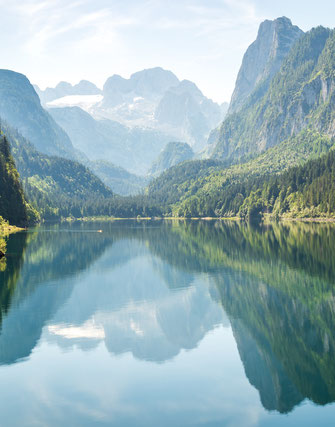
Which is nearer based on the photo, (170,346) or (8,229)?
(170,346)

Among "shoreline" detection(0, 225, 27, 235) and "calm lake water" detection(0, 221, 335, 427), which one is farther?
"shoreline" detection(0, 225, 27, 235)

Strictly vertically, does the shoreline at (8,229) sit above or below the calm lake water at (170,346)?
above

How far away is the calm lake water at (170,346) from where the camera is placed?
32469 millimetres

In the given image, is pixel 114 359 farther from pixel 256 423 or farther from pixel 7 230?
pixel 7 230

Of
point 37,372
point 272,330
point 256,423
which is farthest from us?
point 272,330

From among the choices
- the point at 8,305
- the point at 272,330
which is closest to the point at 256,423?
the point at 272,330

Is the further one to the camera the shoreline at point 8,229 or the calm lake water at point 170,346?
the shoreline at point 8,229

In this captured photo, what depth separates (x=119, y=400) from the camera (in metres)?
34.2

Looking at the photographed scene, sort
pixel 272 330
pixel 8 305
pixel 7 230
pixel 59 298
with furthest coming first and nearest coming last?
pixel 7 230
pixel 59 298
pixel 8 305
pixel 272 330

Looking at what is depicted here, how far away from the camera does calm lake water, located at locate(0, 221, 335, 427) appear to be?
32.5m

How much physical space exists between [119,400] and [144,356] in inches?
439

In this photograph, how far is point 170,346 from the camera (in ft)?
161

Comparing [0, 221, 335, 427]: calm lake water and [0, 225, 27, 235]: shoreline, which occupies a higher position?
[0, 225, 27, 235]: shoreline

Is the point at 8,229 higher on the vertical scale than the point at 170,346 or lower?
higher
